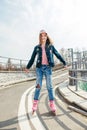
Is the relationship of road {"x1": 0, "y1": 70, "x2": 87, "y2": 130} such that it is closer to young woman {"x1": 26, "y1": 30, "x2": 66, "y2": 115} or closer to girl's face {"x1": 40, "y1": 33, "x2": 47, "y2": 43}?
young woman {"x1": 26, "y1": 30, "x2": 66, "y2": 115}

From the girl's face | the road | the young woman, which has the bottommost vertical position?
the road

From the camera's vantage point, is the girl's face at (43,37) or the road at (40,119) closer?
the road at (40,119)

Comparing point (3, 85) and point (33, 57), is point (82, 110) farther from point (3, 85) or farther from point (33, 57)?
point (3, 85)

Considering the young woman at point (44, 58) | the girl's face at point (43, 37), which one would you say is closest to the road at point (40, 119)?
the young woman at point (44, 58)

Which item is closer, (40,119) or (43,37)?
(40,119)

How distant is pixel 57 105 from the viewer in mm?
7660

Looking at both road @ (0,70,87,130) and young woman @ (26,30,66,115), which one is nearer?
road @ (0,70,87,130)

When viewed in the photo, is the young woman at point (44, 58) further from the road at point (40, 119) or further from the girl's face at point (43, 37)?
the road at point (40, 119)

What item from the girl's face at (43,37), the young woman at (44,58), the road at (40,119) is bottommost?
the road at (40,119)

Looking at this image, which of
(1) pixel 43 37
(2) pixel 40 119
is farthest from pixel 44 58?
(2) pixel 40 119

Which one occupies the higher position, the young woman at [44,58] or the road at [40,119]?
the young woman at [44,58]

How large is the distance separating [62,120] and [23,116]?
2.99 feet

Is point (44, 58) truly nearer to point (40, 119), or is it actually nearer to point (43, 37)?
point (43, 37)

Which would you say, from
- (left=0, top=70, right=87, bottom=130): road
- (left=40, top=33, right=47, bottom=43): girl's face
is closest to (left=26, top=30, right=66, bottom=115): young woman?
(left=40, top=33, right=47, bottom=43): girl's face
